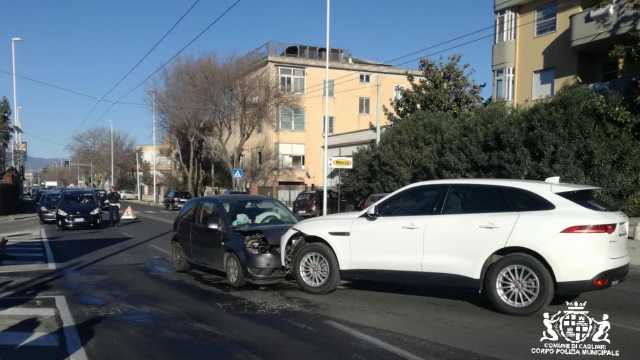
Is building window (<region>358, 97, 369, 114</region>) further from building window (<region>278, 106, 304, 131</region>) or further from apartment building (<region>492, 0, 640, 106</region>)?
apartment building (<region>492, 0, 640, 106</region>)

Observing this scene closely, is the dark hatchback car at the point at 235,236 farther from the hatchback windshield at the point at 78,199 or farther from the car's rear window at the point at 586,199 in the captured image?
the hatchback windshield at the point at 78,199

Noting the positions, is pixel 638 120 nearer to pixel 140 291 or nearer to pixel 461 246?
pixel 461 246

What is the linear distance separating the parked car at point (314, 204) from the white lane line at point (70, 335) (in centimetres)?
2109

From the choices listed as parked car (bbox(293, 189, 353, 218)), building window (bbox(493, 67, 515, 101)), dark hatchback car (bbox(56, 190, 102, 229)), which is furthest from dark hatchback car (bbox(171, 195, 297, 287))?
building window (bbox(493, 67, 515, 101))

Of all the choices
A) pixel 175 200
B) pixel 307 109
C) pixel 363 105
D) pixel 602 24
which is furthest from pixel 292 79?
pixel 602 24

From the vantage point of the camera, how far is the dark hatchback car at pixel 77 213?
2278 cm

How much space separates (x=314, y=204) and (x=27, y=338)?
23.1 meters

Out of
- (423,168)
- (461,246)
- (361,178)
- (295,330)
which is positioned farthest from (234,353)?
(361,178)

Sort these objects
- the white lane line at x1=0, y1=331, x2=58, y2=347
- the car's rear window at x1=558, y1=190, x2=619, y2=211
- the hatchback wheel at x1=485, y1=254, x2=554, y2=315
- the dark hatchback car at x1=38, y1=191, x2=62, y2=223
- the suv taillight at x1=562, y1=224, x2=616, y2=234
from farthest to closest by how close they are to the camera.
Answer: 1. the dark hatchback car at x1=38, y1=191, x2=62, y2=223
2. the car's rear window at x1=558, y1=190, x2=619, y2=211
3. the hatchback wheel at x1=485, y1=254, x2=554, y2=315
4. the suv taillight at x1=562, y1=224, x2=616, y2=234
5. the white lane line at x1=0, y1=331, x2=58, y2=347

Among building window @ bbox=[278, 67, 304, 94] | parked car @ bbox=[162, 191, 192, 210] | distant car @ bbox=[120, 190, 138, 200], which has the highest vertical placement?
building window @ bbox=[278, 67, 304, 94]

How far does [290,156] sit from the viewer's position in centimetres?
5091

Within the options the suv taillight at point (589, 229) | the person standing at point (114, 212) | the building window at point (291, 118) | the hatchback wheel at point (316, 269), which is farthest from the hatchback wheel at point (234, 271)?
the building window at point (291, 118)

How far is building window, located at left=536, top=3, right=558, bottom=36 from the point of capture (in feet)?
84.7

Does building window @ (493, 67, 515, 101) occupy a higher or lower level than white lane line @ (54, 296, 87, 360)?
higher
